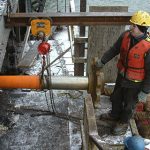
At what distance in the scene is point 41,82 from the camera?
5.20 m

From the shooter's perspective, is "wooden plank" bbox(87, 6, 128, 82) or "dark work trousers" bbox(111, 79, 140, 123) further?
"wooden plank" bbox(87, 6, 128, 82)

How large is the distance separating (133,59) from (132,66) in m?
0.13

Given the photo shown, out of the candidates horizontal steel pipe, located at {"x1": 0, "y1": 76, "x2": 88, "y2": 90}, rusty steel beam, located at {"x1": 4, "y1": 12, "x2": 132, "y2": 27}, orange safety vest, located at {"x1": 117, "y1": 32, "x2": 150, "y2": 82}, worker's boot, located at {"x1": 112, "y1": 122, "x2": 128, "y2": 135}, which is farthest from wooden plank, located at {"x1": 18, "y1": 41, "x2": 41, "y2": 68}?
orange safety vest, located at {"x1": 117, "y1": 32, "x2": 150, "y2": 82}

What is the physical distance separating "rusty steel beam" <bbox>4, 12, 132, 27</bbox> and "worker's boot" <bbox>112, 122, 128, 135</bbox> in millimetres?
1786

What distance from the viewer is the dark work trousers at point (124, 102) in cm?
560

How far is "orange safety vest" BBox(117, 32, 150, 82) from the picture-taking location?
509 cm

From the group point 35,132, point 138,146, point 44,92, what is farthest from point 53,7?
point 138,146

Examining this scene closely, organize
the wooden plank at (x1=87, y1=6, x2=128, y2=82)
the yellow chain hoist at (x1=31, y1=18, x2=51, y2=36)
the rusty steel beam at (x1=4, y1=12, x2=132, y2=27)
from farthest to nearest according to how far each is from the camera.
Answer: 1. the wooden plank at (x1=87, y1=6, x2=128, y2=82)
2. the rusty steel beam at (x1=4, y1=12, x2=132, y2=27)
3. the yellow chain hoist at (x1=31, y1=18, x2=51, y2=36)

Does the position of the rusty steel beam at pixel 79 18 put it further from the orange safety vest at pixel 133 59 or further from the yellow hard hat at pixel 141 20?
the yellow hard hat at pixel 141 20

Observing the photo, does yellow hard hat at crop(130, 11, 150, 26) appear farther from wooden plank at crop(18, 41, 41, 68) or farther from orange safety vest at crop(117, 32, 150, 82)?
wooden plank at crop(18, 41, 41, 68)

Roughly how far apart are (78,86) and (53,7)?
50.9 ft

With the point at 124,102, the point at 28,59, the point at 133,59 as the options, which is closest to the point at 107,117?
the point at 124,102

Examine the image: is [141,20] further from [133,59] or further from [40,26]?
[40,26]

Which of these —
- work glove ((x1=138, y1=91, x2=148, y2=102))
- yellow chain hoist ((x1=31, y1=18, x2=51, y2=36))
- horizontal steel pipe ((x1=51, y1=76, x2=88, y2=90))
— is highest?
yellow chain hoist ((x1=31, y1=18, x2=51, y2=36))
